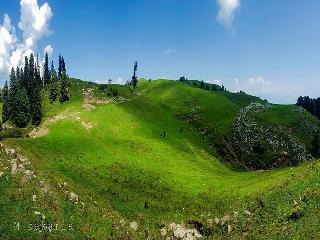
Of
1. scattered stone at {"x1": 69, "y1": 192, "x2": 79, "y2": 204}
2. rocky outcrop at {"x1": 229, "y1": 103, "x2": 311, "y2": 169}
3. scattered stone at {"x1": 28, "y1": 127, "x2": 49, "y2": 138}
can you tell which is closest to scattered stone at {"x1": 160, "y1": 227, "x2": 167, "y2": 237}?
scattered stone at {"x1": 69, "y1": 192, "x2": 79, "y2": 204}

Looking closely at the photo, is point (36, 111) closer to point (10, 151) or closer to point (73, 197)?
point (10, 151)

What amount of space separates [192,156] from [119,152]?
23012 millimetres

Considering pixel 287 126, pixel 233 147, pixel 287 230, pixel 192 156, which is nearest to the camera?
pixel 287 230

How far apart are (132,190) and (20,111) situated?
76264 millimetres

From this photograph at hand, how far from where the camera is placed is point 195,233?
62.4 metres

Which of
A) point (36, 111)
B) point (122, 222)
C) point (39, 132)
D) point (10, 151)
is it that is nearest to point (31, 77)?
point (36, 111)

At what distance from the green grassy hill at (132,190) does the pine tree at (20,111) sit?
91.1 ft

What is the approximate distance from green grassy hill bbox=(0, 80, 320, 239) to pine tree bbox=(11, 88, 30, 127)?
27.8 metres

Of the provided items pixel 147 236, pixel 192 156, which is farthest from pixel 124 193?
pixel 192 156

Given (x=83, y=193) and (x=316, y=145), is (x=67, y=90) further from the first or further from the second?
(x=316, y=145)

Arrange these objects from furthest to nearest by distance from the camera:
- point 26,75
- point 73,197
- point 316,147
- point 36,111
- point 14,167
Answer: point 26,75 < point 316,147 < point 36,111 < point 14,167 < point 73,197

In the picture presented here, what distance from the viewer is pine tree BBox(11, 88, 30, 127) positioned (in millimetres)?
136000

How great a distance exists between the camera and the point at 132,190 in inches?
2945

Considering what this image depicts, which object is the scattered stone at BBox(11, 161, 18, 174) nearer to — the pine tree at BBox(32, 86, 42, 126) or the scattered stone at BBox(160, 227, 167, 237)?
the scattered stone at BBox(160, 227, 167, 237)
